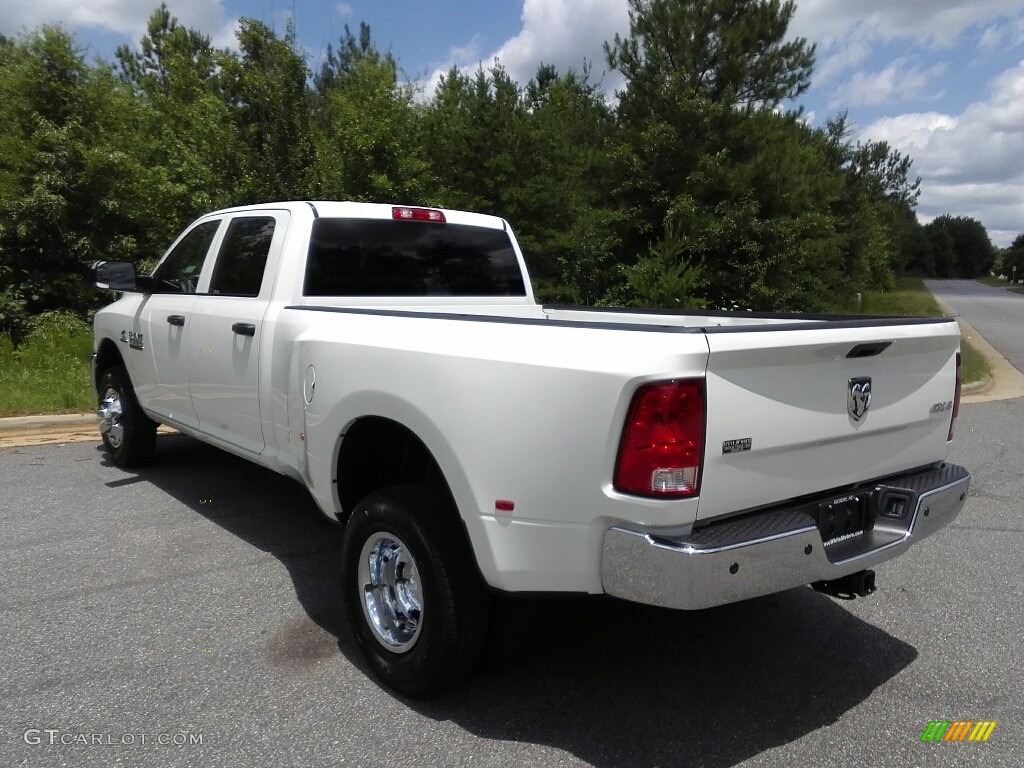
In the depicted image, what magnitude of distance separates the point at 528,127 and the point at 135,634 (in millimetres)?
15990

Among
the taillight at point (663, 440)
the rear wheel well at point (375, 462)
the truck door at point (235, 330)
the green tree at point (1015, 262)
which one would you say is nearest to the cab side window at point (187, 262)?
the truck door at point (235, 330)

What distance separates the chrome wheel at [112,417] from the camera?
6.28 metres

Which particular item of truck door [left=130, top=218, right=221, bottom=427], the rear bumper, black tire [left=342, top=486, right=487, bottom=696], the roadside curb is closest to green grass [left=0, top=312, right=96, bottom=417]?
the roadside curb

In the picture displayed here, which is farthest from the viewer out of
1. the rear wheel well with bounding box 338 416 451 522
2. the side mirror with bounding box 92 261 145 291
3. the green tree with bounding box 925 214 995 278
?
the green tree with bounding box 925 214 995 278

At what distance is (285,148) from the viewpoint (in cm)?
1385

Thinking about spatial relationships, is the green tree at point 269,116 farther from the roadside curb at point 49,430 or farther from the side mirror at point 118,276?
the side mirror at point 118,276

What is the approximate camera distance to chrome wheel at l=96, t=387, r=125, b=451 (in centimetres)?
628

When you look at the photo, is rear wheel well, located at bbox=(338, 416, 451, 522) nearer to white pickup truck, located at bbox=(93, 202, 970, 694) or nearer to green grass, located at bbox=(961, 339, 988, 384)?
white pickup truck, located at bbox=(93, 202, 970, 694)

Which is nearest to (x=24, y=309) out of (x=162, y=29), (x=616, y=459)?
(x=616, y=459)

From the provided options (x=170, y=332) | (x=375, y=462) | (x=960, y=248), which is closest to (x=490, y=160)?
(x=170, y=332)

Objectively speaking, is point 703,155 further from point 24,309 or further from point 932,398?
point 932,398

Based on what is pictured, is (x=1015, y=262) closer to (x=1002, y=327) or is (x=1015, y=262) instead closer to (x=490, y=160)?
(x=1002, y=327)

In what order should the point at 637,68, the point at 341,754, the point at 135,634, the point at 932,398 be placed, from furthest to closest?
the point at 637,68 → the point at 135,634 → the point at 932,398 → the point at 341,754

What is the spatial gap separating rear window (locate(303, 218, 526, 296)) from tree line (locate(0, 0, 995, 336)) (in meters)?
9.48
